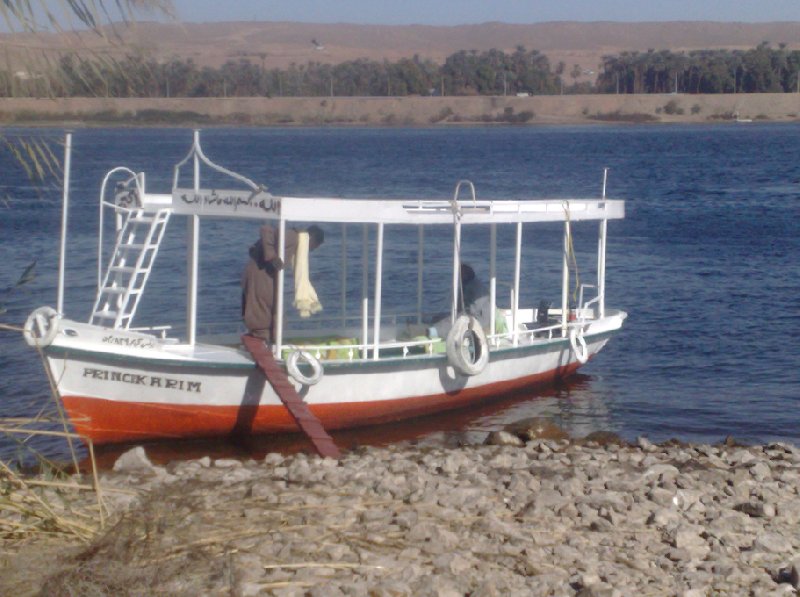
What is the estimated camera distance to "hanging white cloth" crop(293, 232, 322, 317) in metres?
11.6

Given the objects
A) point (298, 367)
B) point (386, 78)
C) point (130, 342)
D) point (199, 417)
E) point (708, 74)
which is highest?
point (708, 74)

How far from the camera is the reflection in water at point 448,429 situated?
11.6 metres

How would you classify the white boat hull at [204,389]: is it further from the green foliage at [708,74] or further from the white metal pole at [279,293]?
the green foliage at [708,74]

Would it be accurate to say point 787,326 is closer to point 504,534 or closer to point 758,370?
point 758,370

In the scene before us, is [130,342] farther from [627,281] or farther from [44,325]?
[627,281]

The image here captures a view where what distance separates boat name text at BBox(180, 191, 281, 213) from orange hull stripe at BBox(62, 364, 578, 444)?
1880 millimetres

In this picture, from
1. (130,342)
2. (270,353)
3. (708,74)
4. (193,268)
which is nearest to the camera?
(130,342)

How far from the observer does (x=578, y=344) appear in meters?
→ 14.4

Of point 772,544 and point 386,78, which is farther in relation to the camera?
point 386,78

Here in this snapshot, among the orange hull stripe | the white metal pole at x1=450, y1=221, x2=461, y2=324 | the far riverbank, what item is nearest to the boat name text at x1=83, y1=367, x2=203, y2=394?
the orange hull stripe

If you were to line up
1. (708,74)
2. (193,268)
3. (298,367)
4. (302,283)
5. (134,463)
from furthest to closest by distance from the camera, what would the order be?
1. (708,74)
2. (193,268)
3. (302,283)
4. (298,367)
5. (134,463)

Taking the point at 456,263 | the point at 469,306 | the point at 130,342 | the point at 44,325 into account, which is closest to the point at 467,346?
the point at 456,263

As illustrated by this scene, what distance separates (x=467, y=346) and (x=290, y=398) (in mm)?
2226

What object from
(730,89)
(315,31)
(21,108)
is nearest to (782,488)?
(21,108)
